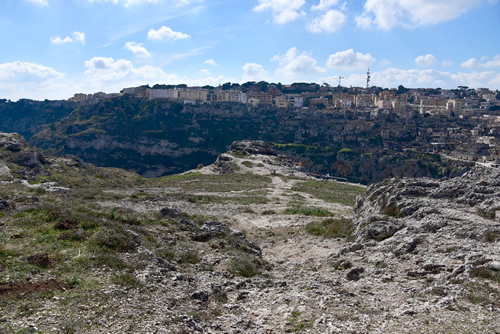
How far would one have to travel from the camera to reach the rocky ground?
496 inches

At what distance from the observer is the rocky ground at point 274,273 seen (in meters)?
12.6

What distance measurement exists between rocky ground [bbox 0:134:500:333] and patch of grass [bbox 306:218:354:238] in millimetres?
194

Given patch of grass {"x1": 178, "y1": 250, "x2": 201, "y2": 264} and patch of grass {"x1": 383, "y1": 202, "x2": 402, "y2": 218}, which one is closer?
patch of grass {"x1": 178, "y1": 250, "x2": 201, "y2": 264}

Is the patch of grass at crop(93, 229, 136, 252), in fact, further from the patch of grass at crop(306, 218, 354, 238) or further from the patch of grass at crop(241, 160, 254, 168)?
the patch of grass at crop(241, 160, 254, 168)

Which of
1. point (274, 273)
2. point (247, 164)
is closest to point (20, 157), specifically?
point (247, 164)

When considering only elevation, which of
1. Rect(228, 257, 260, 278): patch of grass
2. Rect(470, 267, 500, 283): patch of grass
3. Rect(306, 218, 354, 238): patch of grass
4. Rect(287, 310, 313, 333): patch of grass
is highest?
Rect(470, 267, 500, 283): patch of grass

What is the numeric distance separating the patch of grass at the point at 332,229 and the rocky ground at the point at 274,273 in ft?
0.64

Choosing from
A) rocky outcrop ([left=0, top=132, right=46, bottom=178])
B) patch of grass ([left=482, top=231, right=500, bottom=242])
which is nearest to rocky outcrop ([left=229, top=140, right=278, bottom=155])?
rocky outcrop ([left=0, top=132, right=46, bottom=178])

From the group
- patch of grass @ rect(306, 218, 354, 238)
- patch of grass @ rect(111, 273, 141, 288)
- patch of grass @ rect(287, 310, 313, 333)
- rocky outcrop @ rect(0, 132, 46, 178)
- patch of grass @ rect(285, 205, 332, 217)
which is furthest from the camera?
rocky outcrop @ rect(0, 132, 46, 178)

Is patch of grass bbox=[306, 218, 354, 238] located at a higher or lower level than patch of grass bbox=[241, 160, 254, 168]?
higher

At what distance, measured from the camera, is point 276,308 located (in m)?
14.6

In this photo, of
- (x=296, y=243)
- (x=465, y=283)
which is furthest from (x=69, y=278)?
(x=296, y=243)

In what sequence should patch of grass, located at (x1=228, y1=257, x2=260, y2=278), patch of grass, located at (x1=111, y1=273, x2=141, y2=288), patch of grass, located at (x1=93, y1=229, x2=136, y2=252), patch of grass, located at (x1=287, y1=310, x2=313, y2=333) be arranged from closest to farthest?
patch of grass, located at (x1=287, y1=310, x2=313, y2=333), patch of grass, located at (x1=111, y1=273, x2=141, y2=288), patch of grass, located at (x1=93, y1=229, x2=136, y2=252), patch of grass, located at (x1=228, y1=257, x2=260, y2=278)

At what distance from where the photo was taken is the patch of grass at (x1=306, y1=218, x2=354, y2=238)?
95.2 feet
